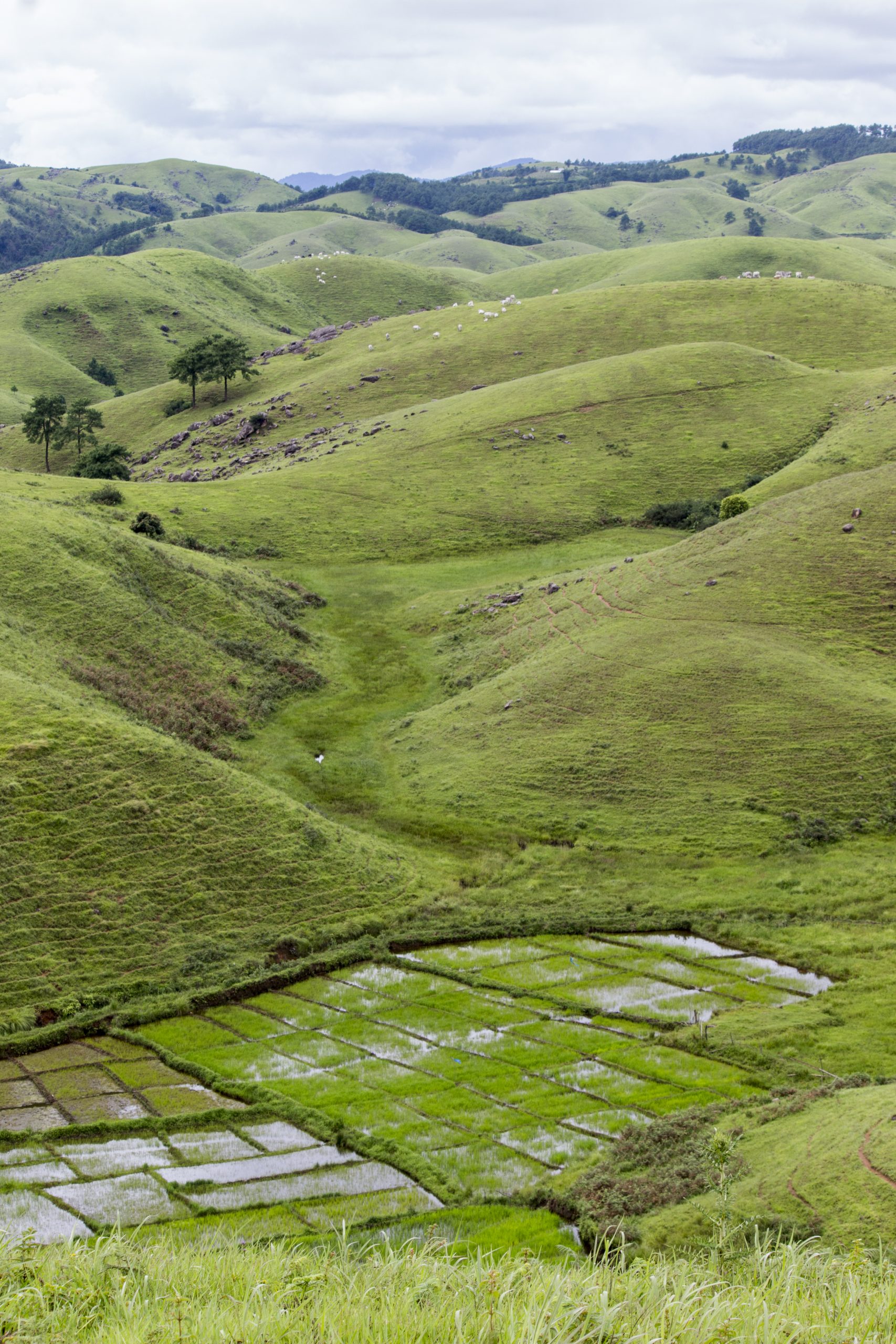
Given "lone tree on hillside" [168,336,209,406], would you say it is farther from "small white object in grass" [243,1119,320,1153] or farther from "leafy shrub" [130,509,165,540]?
"small white object in grass" [243,1119,320,1153]

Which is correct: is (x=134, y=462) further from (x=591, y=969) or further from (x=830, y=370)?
(x=591, y=969)

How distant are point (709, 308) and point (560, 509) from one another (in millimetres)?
63149

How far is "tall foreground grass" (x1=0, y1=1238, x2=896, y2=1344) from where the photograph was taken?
23.5ft

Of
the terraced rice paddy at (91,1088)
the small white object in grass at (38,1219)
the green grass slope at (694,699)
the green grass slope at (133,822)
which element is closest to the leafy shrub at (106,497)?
the green grass slope at (133,822)

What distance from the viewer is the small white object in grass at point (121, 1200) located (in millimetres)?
22766

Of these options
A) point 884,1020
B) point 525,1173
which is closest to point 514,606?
point 884,1020

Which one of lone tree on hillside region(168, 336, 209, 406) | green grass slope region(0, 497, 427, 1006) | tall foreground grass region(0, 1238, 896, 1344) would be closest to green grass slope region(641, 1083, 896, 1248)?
tall foreground grass region(0, 1238, 896, 1344)

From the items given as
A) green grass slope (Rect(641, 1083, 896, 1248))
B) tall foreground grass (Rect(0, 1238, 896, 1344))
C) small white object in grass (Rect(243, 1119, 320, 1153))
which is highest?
tall foreground grass (Rect(0, 1238, 896, 1344))

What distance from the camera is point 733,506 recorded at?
80.7m

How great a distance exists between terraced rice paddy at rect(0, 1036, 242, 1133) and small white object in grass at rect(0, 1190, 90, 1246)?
3302 mm

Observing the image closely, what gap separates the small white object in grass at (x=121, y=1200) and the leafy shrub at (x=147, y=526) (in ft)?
204

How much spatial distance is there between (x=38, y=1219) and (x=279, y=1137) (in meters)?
6.20

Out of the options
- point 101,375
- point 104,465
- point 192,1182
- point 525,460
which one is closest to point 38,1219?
point 192,1182

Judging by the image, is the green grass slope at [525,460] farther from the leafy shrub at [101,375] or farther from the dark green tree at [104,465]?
the leafy shrub at [101,375]
